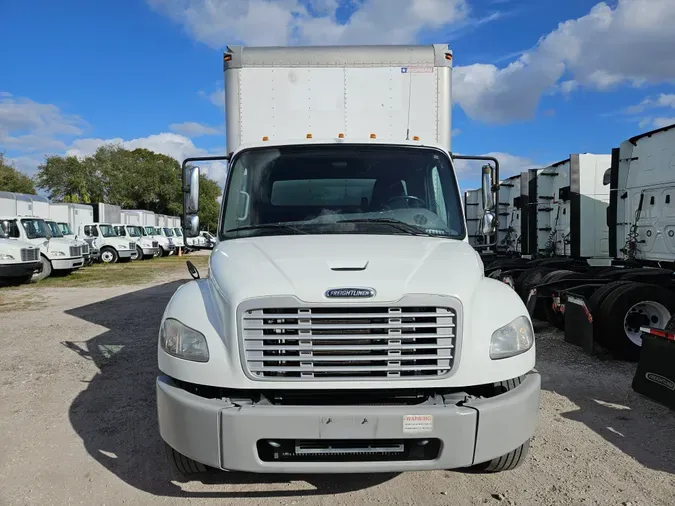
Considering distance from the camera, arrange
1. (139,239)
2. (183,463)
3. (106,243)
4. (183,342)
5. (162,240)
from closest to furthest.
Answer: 1. (183,342)
2. (183,463)
3. (106,243)
4. (139,239)
5. (162,240)

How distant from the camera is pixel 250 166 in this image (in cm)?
445

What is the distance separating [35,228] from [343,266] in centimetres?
1733

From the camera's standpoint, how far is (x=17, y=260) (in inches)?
595

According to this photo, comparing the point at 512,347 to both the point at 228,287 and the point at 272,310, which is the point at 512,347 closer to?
the point at 272,310

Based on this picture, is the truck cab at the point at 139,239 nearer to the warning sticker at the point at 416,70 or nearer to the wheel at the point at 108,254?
the wheel at the point at 108,254

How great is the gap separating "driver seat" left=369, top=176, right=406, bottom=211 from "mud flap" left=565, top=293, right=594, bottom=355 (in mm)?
3324

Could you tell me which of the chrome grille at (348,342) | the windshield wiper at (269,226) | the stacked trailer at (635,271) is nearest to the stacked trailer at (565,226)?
the stacked trailer at (635,271)

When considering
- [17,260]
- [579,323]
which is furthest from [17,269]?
[579,323]

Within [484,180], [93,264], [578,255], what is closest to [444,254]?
[484,180]

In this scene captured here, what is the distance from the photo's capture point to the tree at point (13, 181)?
4541 cm

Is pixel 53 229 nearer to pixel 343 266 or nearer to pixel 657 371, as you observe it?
pixel 343 266

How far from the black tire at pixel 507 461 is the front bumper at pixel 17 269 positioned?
50.8 ft

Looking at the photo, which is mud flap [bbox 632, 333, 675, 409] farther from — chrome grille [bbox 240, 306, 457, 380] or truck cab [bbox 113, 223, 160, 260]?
truck cab [bbox 113, 223, 160, 260]

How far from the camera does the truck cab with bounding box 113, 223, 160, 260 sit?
90.7 feet
